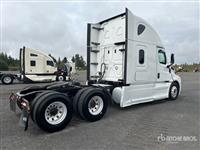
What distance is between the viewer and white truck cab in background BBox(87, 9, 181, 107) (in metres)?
6.46

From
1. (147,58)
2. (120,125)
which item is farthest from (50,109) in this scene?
(147,58)

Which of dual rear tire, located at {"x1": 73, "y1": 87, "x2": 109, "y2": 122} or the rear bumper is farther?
dual rear tire, located at {"x1": 73, "y1": 87, "x2": 109, "y2": 122}

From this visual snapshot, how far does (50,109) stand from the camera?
15.1 feet

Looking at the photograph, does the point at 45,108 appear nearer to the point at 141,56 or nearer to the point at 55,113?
the point at 55,113

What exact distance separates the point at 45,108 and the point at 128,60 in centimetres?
336

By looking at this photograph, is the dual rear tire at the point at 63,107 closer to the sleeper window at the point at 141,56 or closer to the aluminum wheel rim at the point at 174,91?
the sleeper window at the point at 141,56

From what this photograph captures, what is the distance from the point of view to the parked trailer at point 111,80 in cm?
468

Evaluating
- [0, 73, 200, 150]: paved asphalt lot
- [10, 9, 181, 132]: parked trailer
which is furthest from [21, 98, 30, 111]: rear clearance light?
[0, 73, 200, 150]: paved asphalt lot

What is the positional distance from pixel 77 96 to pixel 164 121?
272 cm

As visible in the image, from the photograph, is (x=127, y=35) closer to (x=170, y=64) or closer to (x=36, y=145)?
(x=170, y=64)

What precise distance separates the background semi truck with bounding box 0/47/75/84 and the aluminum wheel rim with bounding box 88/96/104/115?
1262 cm

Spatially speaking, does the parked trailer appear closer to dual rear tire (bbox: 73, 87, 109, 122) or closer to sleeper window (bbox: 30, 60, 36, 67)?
dual rear tire (bbox: 73, 87, 109, 122)

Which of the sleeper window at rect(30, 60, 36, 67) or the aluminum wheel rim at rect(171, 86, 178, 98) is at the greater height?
the sleeper window at rect(30, 60, 36, 67)

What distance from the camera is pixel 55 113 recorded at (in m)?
4.72
